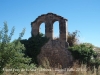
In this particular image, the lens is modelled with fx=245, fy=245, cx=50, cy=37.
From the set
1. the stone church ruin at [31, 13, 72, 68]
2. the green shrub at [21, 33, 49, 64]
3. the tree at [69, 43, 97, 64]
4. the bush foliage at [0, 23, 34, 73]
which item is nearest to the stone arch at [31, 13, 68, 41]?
the stone church ruin at [31, 13, 72, 68]

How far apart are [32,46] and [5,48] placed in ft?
31.4

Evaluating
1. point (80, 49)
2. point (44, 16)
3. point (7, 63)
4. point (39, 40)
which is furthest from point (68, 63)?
point (7, 63)

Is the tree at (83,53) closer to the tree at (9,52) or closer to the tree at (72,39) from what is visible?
the tree at (72,39)

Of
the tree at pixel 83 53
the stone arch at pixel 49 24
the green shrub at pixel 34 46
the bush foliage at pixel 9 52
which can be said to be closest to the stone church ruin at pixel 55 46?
the stone arch at pixel 49 24

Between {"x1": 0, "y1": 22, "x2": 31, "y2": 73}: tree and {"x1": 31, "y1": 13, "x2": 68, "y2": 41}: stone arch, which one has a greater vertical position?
{"x1": 31, "y1": 13, "x2": 68, "y2": 41}: stone arch

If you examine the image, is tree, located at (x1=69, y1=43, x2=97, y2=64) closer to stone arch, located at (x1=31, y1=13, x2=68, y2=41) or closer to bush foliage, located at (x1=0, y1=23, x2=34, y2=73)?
stone arch, located at (x1=31, y1=13, x2=68, y2=41)

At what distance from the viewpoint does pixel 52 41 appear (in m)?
20.2

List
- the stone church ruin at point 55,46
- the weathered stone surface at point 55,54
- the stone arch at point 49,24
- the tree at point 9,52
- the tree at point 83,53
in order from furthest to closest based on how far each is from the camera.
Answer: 1. the stone arch at point 49,24
2. the stone church ruin at point 55,46
3. the weathered stone surface at point 55,54
4. the tree at point 83,53
5. the tree at point 9,52

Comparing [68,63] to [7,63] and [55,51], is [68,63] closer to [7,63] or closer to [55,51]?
[55,51]

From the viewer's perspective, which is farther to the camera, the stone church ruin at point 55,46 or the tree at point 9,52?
the stone church ruin at point 55,46

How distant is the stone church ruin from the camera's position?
64.3ft

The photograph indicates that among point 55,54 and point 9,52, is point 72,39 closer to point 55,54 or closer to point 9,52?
point 55,54

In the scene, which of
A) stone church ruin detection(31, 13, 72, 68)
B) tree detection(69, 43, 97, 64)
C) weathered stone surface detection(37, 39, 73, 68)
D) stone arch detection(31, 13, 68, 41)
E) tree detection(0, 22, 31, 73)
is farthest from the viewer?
stone arch detection(31, 13, 68, 41)

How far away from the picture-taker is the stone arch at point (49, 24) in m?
20.1
